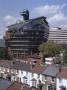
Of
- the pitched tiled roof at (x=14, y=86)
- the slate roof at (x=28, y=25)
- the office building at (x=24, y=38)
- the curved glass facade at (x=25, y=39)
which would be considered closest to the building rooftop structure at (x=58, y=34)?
the slate roof at (x=28, y=25)

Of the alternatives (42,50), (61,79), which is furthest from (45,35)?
(61,79)

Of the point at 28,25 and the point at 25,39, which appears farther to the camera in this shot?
the point at 28,25

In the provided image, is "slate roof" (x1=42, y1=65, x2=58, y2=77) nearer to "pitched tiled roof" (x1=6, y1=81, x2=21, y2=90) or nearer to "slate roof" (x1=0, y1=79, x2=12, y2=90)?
"pitched tiled roof" (x1=6, y1=81, x2=21, y2=90)

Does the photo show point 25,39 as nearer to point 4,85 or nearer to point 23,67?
point 23,67

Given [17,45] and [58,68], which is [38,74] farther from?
[17,45]

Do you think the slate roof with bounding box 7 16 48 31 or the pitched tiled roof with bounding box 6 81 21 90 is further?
the slate roof with bounding box 7 16 48 31

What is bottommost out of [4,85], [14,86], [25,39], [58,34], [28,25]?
[14,86]

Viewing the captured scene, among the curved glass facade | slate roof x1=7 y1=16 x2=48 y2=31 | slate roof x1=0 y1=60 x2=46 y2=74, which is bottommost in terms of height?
slate roof x1=0 y1=60 x2=46 y2=74

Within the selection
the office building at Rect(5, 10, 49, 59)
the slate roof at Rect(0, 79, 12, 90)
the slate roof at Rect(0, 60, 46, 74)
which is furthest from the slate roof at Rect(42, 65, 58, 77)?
the office building at Rect(5, 10, 49, 59)

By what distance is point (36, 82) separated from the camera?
210 ft

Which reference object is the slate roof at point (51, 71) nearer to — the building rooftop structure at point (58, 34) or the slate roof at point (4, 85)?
the slate roof at point (4, 85)

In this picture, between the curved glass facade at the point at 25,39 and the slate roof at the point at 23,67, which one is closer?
the slate roof at the point at 23,67

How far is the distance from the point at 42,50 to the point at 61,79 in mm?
48559

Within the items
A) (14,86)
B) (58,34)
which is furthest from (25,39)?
(14,86)
